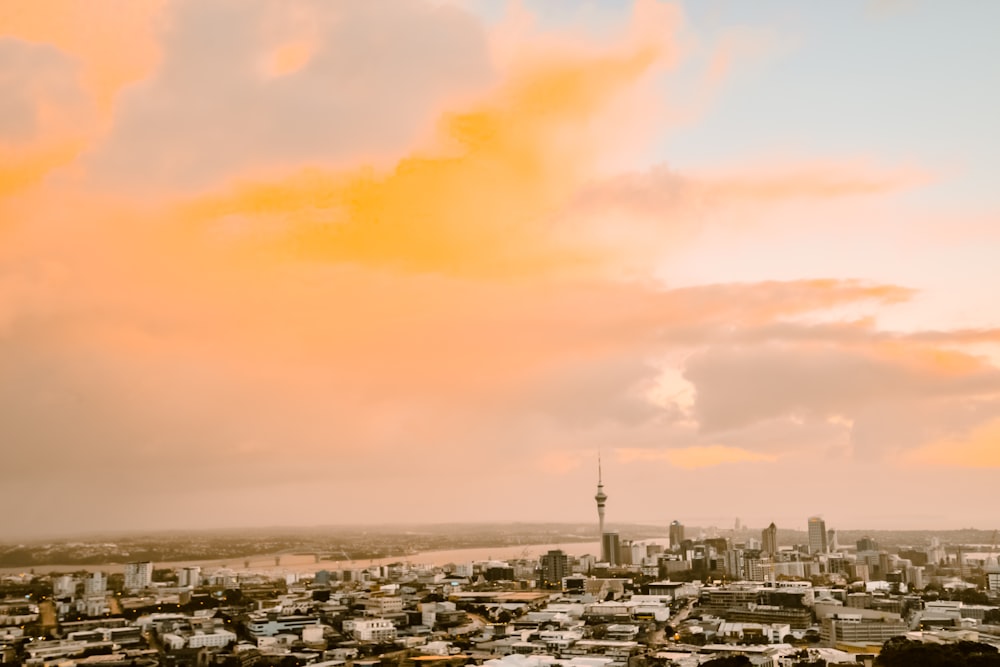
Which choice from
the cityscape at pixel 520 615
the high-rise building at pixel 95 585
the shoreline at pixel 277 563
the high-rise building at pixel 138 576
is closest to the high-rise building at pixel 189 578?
the cityscape at pixel 520 615

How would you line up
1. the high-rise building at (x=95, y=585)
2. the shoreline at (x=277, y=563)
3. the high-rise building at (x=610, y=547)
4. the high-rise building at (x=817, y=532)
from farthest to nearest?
the high-rise building at (x=817, y=532) < the high-rise building at (x=610, y=547) < the shoreline at (x=277, y=563) < the high-rise building at (x=95, y=585)

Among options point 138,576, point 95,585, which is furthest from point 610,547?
point 95,585

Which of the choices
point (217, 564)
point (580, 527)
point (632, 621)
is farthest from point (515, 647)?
point (580, 527)

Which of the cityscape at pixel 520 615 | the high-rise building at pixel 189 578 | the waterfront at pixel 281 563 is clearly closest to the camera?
the cityscape at pixel 520 615

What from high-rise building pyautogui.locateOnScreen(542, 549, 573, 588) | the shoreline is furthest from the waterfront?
high-rise building pyautogui.locateOnScreen(542, 549, 573, 588)

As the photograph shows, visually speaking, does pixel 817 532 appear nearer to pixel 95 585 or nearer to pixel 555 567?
pixel 555 567

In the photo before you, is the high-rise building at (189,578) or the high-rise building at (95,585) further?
the high-rise building at (189,578)

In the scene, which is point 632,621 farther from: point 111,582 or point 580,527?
point 580,527

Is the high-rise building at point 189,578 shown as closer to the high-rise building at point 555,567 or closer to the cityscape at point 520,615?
the cityscape at point 520,615
